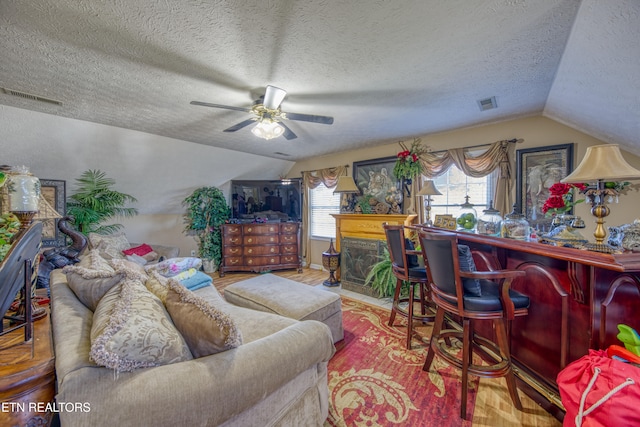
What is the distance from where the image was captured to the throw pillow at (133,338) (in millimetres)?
861

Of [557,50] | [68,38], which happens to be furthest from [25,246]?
[557,50]

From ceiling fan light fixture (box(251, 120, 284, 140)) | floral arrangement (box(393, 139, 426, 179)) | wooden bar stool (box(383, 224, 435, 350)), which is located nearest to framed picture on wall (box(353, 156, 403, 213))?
floral arrangement (box(393, 139, 426, 179))

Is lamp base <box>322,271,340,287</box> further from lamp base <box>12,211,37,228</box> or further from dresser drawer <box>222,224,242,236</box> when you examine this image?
lamp base <box>12,211,37,228</box>

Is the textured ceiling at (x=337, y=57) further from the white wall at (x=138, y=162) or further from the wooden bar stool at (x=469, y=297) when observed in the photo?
the wooden bar stool at (x=469, y=297)

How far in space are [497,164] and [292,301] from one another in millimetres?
2917

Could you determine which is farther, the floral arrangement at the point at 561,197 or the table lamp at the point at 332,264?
the table lamp at the point at 332,264

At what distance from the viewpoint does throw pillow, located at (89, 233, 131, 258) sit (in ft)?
11.3

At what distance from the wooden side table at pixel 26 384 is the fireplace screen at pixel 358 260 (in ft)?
11.2

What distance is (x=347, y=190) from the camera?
13.8 feet

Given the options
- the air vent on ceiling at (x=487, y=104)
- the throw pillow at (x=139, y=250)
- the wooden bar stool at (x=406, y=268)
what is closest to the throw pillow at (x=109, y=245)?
the throw pillow at (x=139, y=250)

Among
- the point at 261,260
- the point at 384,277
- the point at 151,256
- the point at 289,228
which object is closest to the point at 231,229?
the point at 261,260

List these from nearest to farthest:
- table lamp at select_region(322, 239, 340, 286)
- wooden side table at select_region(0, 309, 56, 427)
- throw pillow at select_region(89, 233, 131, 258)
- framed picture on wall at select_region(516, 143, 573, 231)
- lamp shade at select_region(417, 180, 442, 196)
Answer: wooden side table at select_region(0, 309, 56, 427)
framed picture on wall at select_region(516, 143, 573, 231)
lamp shade at select_region(417, 180, 442, 196)
throw pillow at select_region(89, 233, 131, 258)
table lamp at select_region(322, 239, 340, 286)

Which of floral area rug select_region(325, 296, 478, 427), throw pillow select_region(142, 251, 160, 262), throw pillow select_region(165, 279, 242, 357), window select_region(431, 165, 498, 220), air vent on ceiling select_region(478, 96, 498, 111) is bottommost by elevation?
floral area rug select_region(325, 296, 478, 427)

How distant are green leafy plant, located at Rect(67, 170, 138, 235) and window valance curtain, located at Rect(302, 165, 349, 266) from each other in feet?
11.0
